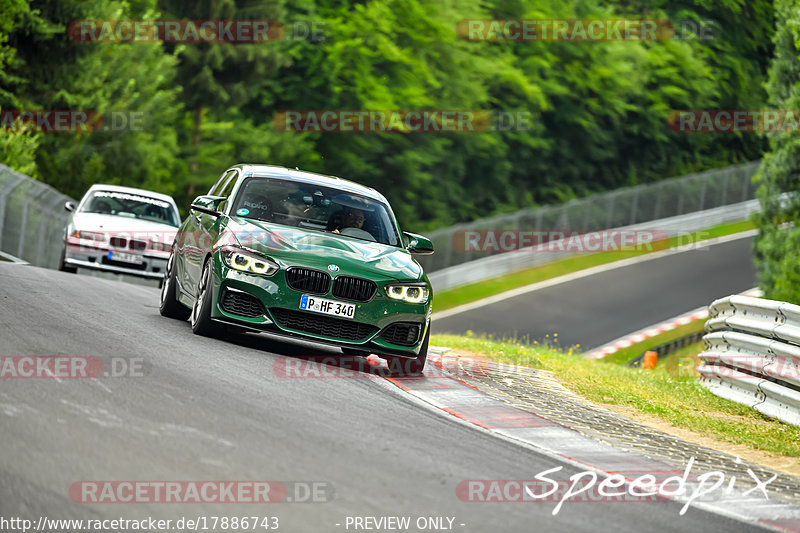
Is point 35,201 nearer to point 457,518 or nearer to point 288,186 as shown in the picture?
point 288,186

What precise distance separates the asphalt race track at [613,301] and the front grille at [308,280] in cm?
1977

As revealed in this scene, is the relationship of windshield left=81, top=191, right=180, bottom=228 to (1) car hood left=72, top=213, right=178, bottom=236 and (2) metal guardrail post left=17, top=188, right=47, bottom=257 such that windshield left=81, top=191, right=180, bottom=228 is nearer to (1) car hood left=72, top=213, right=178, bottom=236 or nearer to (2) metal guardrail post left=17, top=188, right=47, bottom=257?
(1) car hood left=72, top=213, right=178, bottom=236

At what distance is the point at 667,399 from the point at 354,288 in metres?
3.82

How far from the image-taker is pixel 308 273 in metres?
10.3

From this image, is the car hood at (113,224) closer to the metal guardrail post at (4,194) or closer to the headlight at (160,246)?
the headlight at (160,246)

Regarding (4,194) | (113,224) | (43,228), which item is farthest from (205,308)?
(43,228)

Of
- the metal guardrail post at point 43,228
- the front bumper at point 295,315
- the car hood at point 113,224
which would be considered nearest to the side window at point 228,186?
the front bumper at point 295,315

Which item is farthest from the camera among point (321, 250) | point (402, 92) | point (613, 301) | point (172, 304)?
point (402, 92)

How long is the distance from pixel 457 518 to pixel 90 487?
178cm

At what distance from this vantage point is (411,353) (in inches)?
423

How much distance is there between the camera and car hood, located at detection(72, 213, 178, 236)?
20281 millimetres

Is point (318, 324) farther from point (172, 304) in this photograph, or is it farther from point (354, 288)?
point (172, 304)

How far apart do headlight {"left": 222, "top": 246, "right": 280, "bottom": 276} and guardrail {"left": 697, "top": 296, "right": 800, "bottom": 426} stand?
15.9 feet

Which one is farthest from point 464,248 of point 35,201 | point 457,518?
point 457,518
